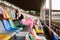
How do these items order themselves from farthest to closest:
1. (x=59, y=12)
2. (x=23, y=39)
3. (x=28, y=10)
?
(x=28, y=10)
(x=59, y=12)
(x=23, y=39)

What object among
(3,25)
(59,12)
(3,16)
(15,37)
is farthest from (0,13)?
(59,12)

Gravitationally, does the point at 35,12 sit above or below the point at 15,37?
below

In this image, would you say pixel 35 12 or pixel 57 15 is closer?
pixel 57 15

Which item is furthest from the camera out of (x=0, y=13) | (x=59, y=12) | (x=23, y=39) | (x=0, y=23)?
(x=59, y=12)

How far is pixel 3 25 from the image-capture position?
2.39m

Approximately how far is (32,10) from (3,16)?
585 inches

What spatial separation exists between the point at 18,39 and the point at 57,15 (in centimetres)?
843

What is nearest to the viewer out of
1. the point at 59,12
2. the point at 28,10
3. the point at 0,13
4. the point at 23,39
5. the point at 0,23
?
the point at 23,39

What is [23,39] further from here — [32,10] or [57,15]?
[32,10]

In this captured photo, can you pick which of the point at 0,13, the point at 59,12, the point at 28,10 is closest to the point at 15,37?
the point at 0,13

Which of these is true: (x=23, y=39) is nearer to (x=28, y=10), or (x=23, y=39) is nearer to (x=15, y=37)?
(x=15, y=37)

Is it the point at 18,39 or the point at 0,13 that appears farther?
the point at 0,13

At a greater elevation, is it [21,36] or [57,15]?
[21,36]

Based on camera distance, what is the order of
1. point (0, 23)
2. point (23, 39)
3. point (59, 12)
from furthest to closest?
point (59, 12) → point (0, 23) → point (23, 39)
